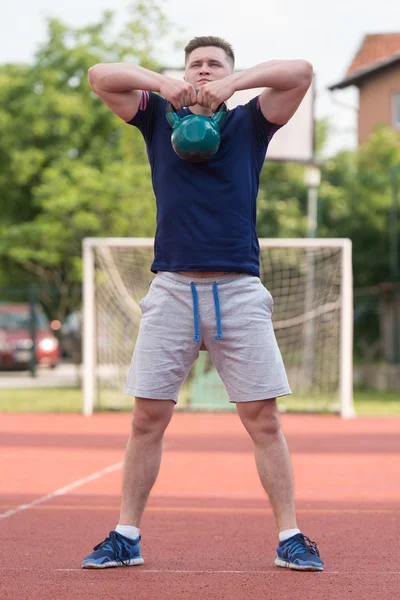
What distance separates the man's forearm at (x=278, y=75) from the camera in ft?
15.4

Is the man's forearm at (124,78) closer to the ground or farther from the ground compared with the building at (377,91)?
closer to the ground

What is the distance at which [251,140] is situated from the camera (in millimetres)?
4840

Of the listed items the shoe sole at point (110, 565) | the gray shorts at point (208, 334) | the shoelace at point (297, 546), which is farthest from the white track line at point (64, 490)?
the shoelace at point (297, 546)

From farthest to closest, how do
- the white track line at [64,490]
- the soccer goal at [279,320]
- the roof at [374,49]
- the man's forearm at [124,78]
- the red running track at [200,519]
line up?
1. the roof at [374,49]
2. the soccer goal at [279,320]
3. the white track line at [64,490]
4. the man's forearm at [124,78]
5. the red running track at [200,519]

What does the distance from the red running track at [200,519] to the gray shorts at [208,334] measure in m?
0.76

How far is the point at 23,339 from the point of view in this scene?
28.7m

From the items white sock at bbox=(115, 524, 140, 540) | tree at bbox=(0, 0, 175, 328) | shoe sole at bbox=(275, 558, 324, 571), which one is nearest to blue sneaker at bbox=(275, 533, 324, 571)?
shoe sole at bbox=(275, 558, 324, 571)

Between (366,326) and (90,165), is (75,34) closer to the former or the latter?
(90,165)

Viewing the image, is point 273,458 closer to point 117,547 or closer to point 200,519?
point 117,547

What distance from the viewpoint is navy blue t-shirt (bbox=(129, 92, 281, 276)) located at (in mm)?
4750

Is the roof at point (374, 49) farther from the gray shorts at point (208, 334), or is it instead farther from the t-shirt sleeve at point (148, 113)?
the gray shorts at point (208, 334)

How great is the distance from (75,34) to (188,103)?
26.9 meters

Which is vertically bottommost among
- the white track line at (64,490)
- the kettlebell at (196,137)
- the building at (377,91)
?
the white track line at (64,490)

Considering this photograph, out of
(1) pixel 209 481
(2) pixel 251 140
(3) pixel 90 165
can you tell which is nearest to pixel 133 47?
(3) pixel 90 165
